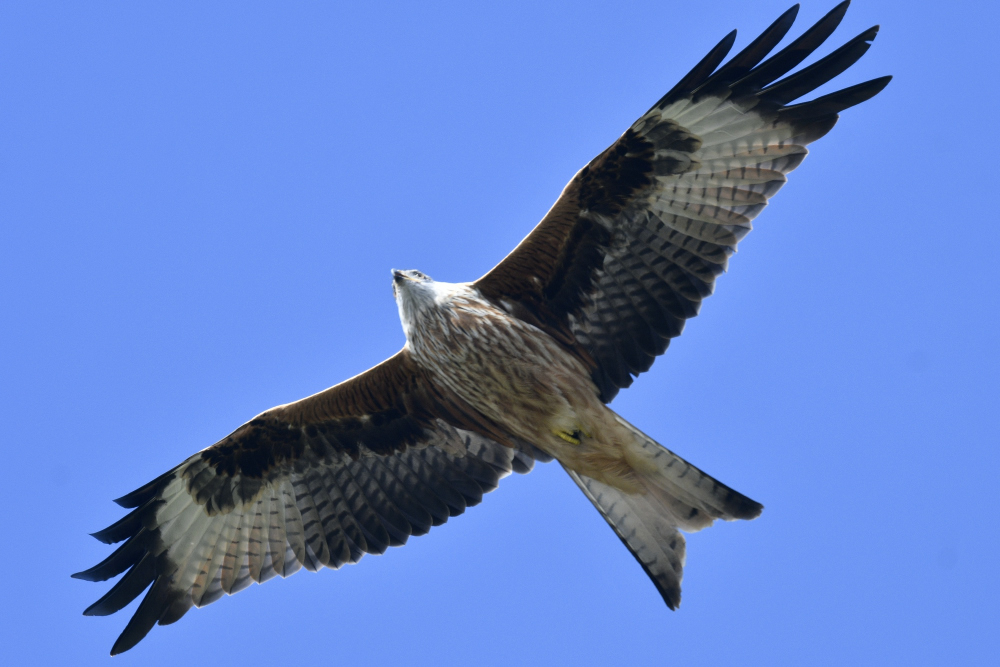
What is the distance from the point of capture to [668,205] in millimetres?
7734

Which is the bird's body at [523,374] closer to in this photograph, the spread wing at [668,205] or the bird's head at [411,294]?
the bird's head at [411,294]

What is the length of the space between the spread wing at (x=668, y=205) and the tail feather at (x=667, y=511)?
2.57 feet

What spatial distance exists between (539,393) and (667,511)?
1.33m

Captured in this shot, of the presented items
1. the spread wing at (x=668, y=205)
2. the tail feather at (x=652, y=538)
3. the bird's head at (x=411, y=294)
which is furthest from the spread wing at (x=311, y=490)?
the spread wing at (x=668, y=205)

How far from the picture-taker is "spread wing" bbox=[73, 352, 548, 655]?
8602 mm

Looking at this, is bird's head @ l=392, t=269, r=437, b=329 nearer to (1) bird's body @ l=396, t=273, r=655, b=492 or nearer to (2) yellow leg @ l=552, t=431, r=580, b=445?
(1) bird's body @ l=396, t=273, r=655, b=492

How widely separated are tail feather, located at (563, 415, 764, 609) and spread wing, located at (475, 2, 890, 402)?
2.57ft

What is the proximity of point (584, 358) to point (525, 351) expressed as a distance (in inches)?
20.4

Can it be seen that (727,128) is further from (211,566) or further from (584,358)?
(211,566)

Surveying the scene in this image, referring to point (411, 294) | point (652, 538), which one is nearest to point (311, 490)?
point (411, 294)

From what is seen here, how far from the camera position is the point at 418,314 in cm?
810

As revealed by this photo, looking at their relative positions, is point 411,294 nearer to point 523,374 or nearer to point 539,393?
point 523,374

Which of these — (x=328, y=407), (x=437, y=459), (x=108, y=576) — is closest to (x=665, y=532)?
(x=437, y=459)

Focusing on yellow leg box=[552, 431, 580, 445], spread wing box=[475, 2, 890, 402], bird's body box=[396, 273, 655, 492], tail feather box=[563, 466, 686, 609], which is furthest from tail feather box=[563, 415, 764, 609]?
spread wing box=[475, 2, 890, 402]
